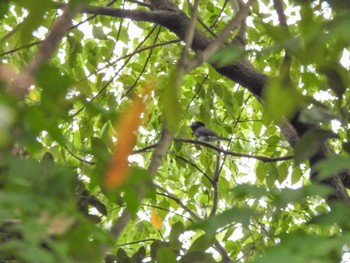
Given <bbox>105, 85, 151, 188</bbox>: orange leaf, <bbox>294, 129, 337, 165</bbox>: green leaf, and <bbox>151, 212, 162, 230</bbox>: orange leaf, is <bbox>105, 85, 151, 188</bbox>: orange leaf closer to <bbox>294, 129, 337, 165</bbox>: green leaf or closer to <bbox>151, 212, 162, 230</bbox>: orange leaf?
<bbox>294, 129, 337, 165</bbox>: green leaf

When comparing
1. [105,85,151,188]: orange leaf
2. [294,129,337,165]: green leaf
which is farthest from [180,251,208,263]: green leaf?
[105,85,151,188]: orange leaf

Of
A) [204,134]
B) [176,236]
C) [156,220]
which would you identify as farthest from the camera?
[204,134]

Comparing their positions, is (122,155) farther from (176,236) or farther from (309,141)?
(176,236)

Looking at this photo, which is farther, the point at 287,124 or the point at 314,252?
the point at 287,124

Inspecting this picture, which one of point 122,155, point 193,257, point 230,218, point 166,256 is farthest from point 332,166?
point 193,257

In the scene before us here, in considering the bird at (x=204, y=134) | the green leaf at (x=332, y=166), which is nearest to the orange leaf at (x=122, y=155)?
the green leaf at (x=332, y=166)

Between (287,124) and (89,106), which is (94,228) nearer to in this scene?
(89,106)

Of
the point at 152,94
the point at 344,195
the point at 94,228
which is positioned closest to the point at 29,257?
the point at 94,228

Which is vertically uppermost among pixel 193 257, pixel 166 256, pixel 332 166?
pixel 193 257

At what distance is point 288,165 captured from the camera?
9.78 ft

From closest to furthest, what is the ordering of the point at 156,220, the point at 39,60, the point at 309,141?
the point at 39,60
the point at 309,141
the point at 156,220

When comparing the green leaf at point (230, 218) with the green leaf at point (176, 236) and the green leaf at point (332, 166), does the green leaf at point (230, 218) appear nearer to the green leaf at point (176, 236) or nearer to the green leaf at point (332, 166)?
the green leaf at point (332, 166)

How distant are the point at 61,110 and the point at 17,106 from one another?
10cm

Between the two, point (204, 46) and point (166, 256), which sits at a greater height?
point (204, 46)
